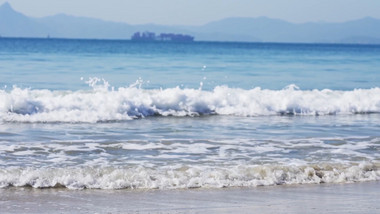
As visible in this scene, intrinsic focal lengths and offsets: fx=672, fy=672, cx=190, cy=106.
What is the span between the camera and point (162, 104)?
1630cm

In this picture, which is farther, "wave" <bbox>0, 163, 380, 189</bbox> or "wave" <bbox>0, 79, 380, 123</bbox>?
"wave" <bbox>0, 79, 380, 123</bbox>

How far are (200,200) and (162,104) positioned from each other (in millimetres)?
9238

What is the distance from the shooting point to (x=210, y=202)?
23.1ft

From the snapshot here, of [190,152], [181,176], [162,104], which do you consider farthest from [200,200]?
[162,104]

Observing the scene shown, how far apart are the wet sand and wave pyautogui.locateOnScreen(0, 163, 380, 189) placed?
0.22m

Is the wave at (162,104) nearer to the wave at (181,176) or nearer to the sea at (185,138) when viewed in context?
the sea at (185,138)

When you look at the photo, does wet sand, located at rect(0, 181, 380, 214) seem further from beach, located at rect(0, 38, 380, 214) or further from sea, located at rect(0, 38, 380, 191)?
sea, located at rect(0, 38, 380, 191)

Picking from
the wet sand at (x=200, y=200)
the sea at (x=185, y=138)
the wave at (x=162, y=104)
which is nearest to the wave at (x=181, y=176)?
the sea at (x=185, y=138)

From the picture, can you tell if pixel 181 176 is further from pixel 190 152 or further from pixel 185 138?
pixel 185 138

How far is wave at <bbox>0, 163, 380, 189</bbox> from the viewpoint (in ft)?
25.7

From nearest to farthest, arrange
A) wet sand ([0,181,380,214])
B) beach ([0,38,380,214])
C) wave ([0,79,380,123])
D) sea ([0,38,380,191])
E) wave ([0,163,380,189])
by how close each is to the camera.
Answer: wet sand ([0,181,380,214]) → beach ([0,38,380,214]) → wave ([0,163,380,189]) → sea ([0,38,380,191]) → wave ([0,79,380,123])

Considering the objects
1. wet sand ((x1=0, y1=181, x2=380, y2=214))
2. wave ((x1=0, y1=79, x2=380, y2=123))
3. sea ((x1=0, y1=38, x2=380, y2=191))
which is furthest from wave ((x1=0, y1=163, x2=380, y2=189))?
wave ((x1=0, y1=79, x2=380, y2=123))

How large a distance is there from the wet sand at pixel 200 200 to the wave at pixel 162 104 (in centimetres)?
667

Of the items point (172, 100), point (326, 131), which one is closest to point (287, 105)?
point (172, 100)
